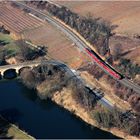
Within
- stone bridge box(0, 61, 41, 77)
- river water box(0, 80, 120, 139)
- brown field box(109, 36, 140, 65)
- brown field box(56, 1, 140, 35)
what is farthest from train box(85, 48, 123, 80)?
river water box(0, 80, 120, 139)

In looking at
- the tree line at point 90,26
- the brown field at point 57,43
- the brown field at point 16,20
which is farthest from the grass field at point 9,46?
the tree line at point 90,26

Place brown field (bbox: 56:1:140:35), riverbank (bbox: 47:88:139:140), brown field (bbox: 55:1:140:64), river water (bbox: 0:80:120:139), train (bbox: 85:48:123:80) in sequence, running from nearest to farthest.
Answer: riverbank (bbox: 47:88:139:140)
river water (bbox: 0:80:120:139)
train (bbox: 85:48:123:80)
brown field (bbox: 55:1:140:64)
brown field (bbox: 56:1:140:35)

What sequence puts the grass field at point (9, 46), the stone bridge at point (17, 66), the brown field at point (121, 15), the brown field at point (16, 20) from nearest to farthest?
the stone bridge at point (17, 66), the brown field at point (121, 15), the grass field at point (9, 46), the brown field at point (16, 20)

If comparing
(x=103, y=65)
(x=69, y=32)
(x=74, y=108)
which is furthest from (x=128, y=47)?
(x=74, y=108)

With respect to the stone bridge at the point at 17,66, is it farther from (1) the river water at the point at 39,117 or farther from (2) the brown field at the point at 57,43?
(2) the brown field at the point at 57,43

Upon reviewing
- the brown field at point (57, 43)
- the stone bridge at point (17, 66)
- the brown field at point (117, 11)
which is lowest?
the stone bridge at point (17, 66)

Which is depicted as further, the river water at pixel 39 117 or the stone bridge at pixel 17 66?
the stone bridge at pixel 17 66

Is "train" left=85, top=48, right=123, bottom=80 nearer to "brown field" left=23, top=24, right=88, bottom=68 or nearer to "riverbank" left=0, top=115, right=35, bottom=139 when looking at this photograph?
"brown field" left=23, top=24, right=88, bottom=68
